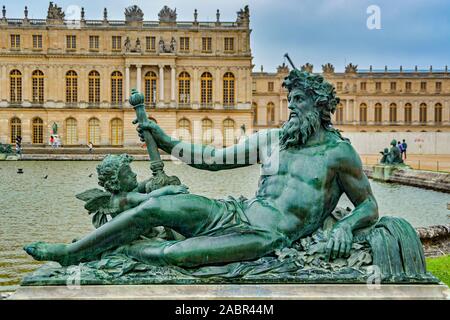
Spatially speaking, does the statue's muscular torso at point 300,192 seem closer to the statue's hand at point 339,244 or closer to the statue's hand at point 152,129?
the statue's hand at point 339,244

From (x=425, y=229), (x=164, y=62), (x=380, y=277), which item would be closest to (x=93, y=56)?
(x=164, y=62)

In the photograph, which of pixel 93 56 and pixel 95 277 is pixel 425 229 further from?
pixel 93 56

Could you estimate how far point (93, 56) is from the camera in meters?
54.1

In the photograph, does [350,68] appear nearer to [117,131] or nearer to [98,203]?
[117,131]

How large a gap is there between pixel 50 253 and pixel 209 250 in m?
1.00

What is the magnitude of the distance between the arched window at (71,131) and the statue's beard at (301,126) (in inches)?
2070

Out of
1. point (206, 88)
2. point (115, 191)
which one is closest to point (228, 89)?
point (206, 88)

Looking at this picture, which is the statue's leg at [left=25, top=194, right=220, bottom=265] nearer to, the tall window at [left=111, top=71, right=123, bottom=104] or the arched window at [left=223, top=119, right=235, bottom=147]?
the arched window at [left=223, top=119, right=235, bottom=147]

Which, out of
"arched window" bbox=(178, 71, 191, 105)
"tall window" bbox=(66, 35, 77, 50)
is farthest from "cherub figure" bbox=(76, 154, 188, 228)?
"tall window" bbox=(66, 35, 77, 50)

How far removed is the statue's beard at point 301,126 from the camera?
4.14 meters

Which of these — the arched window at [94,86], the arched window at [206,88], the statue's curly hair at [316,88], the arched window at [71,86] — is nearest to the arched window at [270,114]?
the arched window at [206,88]

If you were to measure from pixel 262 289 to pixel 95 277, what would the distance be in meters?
1.00

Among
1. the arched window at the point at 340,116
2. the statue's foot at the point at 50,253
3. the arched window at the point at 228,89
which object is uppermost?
the arched window at the point at 228,89

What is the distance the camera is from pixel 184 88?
5550 centimetres
